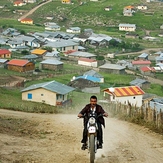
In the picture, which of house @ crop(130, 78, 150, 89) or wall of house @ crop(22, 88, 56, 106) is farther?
house @ crop(130, 78, 150, 89)

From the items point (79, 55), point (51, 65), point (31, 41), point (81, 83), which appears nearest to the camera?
point (81, 83)

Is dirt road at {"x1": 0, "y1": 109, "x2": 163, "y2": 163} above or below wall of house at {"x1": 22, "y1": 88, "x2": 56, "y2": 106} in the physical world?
above

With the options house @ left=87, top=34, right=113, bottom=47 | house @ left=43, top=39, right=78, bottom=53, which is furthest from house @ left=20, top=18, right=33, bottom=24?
house @ left=43, top=39, right=78, bottom=53

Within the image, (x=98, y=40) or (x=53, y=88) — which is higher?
(x=98, y=40)

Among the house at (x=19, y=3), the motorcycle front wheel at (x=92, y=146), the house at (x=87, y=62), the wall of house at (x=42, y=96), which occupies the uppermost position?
the house at (x=19, y=3)

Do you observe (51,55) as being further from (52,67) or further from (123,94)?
(123,94)

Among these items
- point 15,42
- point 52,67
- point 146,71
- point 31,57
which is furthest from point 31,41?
point 146,71

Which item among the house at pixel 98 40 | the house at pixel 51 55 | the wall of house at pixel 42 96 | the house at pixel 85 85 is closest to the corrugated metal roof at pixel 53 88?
the wall of house at pixel 42 96

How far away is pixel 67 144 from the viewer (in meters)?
10.3

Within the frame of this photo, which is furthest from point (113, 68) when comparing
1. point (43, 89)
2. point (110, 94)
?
point (43, 89)

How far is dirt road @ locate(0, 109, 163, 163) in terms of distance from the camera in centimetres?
860

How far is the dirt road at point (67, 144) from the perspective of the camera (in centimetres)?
860

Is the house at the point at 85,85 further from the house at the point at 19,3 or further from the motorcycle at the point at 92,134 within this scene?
the house at the point at 19,3

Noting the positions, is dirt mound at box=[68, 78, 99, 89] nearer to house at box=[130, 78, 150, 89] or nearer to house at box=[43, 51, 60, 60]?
house at box=[130, 78, 150, 89]
